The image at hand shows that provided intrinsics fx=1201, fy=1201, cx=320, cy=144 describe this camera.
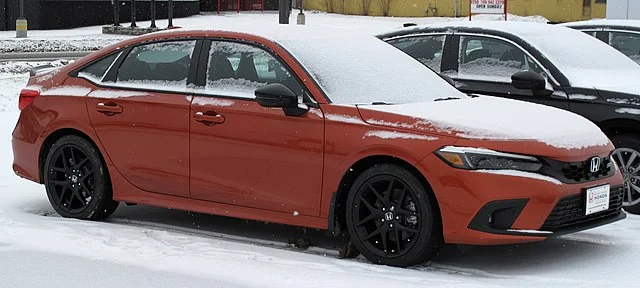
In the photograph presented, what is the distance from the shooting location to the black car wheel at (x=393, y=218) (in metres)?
6.90

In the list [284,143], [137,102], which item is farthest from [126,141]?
[284,143]

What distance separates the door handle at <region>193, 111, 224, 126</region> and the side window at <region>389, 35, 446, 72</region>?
289 cm

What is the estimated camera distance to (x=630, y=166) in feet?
29.8

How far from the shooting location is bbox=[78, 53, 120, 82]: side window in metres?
8.59

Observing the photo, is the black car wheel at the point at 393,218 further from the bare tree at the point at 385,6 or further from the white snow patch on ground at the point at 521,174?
the bare tree at the point at 385,6

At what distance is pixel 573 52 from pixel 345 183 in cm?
344

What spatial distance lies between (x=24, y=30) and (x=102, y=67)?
29055 millimetres

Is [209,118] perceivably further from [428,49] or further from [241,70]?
[428,49]

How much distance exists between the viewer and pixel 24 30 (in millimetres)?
36562

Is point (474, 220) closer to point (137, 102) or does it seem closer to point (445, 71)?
point (137, 102)

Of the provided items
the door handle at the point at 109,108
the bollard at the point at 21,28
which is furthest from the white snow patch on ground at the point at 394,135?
the bollard at the point at 21,28

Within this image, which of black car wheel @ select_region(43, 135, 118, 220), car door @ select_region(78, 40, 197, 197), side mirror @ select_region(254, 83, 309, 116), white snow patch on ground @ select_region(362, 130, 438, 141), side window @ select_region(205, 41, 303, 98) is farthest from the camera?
black car wheel @ select_region(43, 135, 118, 220)

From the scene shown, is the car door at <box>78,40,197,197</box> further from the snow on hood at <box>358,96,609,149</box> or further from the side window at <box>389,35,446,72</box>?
the side window at <box>389,35,446,72</box>

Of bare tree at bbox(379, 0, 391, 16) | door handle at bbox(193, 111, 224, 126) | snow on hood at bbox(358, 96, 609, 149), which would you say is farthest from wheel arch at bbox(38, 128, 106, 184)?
bare tree at bbox(379, 0, 391, 16)
